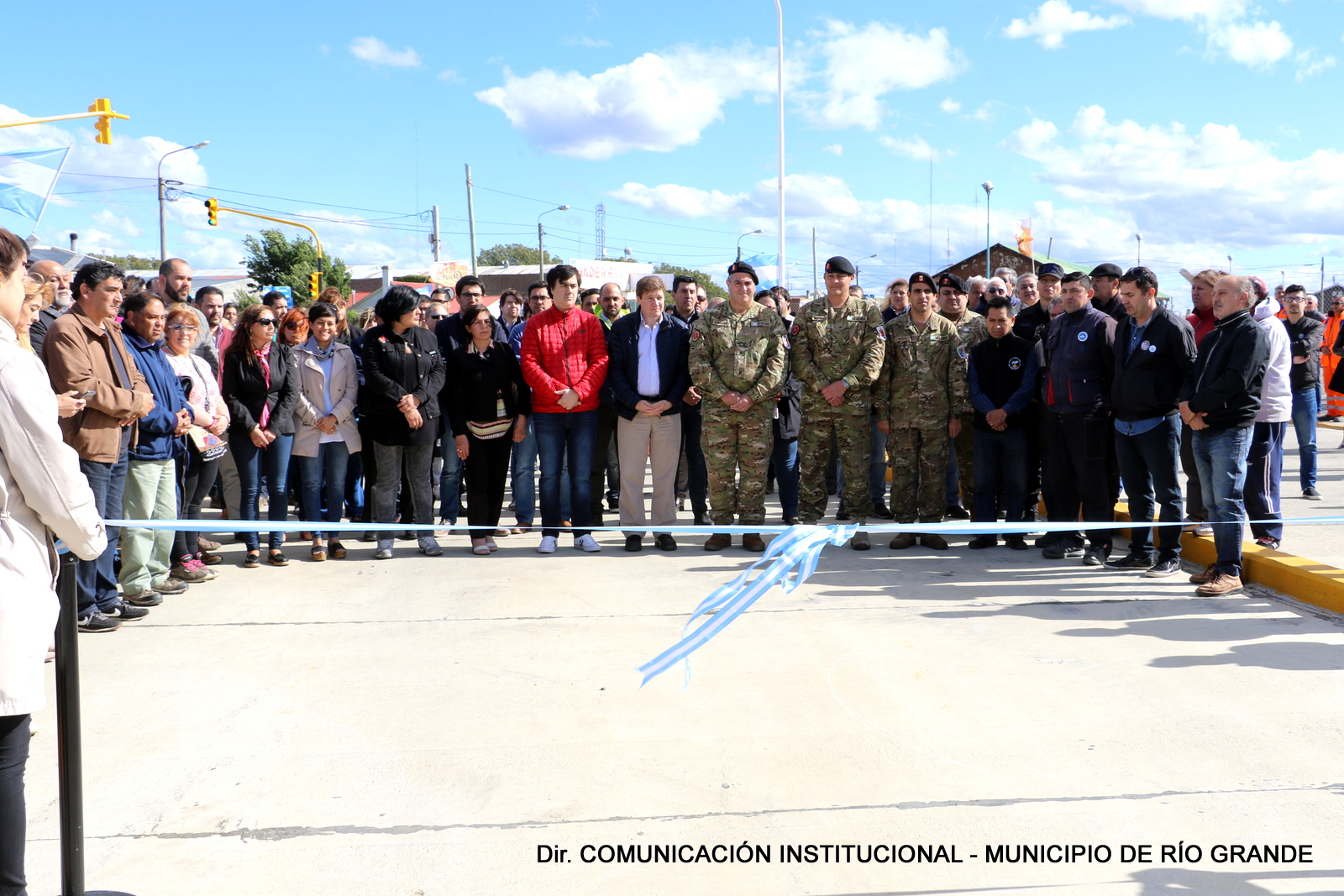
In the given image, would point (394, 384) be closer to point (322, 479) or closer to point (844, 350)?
point (322, 479)

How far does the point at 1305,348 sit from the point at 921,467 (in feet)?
18.0

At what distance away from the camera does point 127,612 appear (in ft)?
18.5

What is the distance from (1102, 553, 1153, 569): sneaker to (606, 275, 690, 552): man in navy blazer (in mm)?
3249

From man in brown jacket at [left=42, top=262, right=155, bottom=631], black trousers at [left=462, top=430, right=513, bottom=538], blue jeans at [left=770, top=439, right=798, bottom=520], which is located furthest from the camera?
blue jeans at [left=770, top=439, right=798, bottom=520]

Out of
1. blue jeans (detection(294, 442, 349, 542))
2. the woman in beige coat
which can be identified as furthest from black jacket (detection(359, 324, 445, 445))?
blue jeans (detection(294, 442, 349, 542))

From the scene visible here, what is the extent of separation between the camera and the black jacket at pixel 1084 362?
6844 mm

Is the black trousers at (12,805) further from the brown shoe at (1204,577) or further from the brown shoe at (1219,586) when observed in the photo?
the brown shoe at (1204,577)

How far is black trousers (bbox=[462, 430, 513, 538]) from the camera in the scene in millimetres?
7816

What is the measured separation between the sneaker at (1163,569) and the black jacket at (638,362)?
3.62 m

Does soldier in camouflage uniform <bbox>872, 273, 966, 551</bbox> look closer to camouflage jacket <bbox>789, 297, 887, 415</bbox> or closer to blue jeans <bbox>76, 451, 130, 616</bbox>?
camouflage jacket <bbox>789, 297, 887, 415</bbox>

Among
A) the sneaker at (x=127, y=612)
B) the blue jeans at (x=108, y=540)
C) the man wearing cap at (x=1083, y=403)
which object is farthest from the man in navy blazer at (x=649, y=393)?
the blue jeans at (x=108, y=540)

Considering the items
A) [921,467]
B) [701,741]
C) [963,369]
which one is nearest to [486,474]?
[921,467]

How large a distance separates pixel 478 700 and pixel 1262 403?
5.70 m

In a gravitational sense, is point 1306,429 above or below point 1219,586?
above
